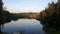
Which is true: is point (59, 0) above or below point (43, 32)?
above

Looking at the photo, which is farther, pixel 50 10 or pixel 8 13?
pixel 8 13

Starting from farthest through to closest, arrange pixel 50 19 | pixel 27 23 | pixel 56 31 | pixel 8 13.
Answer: pixel 27 23 → pixel 8 13 → pixel 50 19 → pixel 56 31

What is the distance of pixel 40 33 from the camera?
11.5 meters

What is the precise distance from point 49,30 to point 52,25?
724 millimetres

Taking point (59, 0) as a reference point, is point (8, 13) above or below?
below

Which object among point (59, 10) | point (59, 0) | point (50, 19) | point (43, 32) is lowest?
point (43, 32)

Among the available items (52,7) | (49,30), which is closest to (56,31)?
(49,30)

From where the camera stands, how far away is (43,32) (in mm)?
11852

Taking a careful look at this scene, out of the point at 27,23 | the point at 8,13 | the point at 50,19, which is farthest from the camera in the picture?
the point at 27,23

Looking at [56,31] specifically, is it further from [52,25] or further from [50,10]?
[50,10]

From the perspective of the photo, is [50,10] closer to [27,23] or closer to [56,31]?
[56,31]

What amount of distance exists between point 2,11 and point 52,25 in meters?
4.32

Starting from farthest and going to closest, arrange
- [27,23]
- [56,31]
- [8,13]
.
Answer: [27,23], [8,13], [56,31]

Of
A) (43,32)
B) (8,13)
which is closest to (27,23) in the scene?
(8,13)
